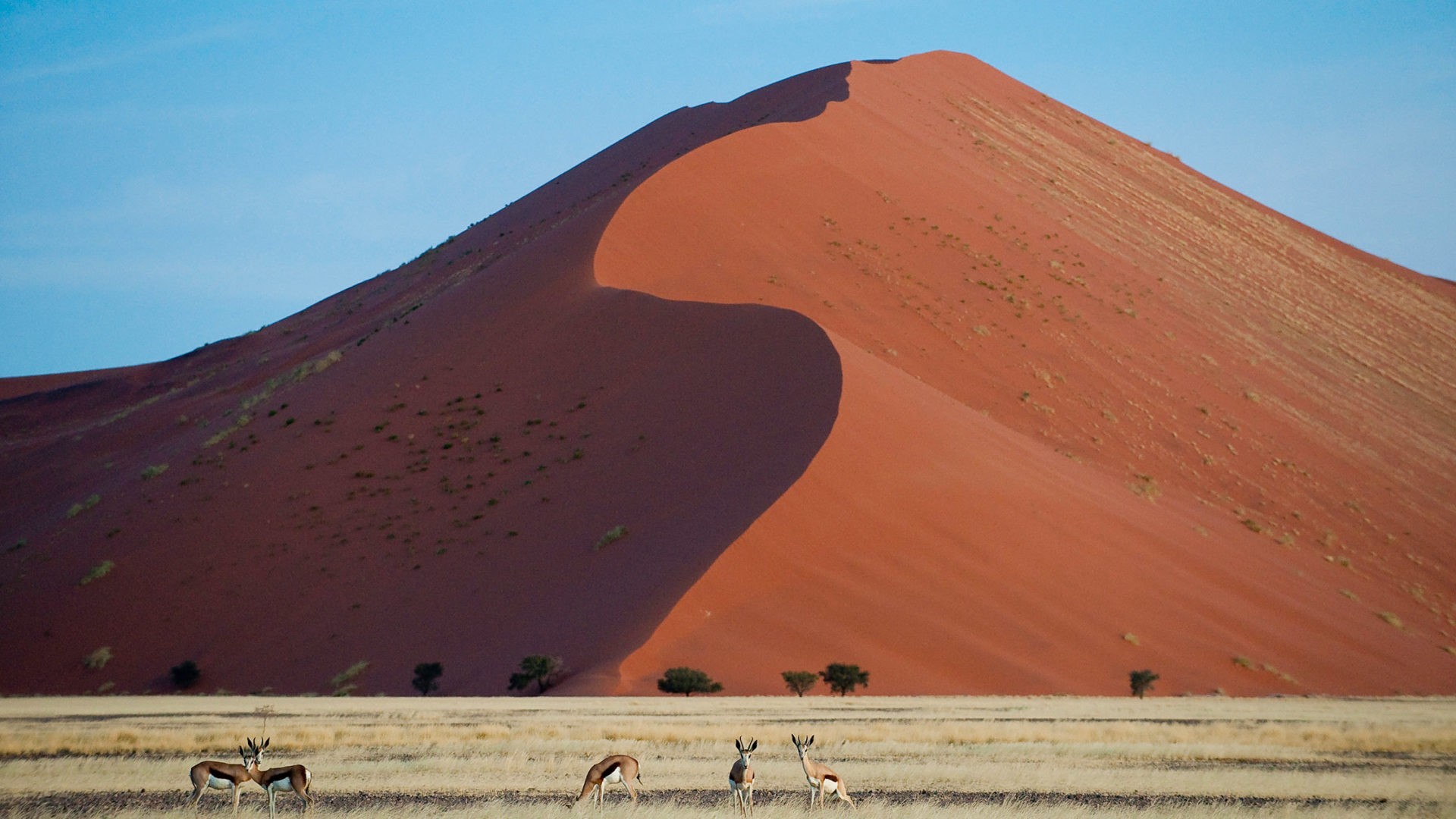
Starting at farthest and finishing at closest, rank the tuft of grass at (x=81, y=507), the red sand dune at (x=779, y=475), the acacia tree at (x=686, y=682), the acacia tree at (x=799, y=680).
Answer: the tuft of grass at (x=81, y=507) → the red sand dune at (x=779, y=475) → the acacia tree at (x=799, y=680) → the acacia tree at (x=686, y=682)

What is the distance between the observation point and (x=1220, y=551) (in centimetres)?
2475

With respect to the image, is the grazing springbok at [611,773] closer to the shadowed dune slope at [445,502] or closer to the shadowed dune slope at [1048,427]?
the shadowed dune slope at [1048,427]

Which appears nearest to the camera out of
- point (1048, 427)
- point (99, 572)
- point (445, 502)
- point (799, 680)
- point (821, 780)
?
point (821, 780)

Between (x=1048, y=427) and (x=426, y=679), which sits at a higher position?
(x=1048, y=427)

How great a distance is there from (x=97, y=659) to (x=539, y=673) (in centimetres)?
951

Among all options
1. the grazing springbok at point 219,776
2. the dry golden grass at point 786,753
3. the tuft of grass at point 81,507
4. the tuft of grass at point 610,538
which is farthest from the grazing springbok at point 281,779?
the tuft of grass at point 81,507

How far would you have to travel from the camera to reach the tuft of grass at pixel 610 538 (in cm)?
2122

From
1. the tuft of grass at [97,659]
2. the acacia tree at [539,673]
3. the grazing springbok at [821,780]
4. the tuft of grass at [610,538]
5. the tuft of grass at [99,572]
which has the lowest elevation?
the grazing springbok at [821,780]

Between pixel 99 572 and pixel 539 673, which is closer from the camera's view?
pixel 539 673

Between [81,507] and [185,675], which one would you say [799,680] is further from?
[81,507]

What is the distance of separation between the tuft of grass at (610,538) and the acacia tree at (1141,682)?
8796 mm

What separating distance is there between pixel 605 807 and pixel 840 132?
36076 mm

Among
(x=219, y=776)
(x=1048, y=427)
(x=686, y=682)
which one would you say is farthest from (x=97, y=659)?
(x=1048, y=427)

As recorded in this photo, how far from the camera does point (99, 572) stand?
80.0 feet
